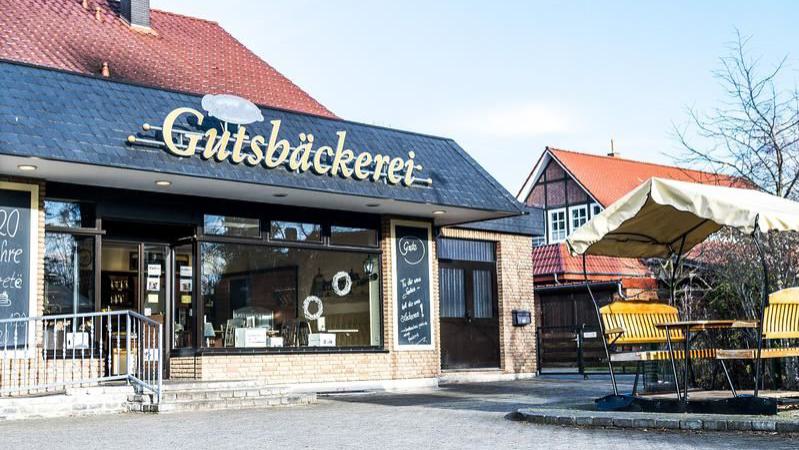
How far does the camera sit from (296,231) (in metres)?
16.7

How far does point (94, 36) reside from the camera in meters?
21.5

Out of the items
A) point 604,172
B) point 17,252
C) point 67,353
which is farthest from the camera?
point 604,172

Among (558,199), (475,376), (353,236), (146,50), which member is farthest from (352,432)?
(558,199)

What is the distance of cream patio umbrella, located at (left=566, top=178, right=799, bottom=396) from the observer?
10172 mm

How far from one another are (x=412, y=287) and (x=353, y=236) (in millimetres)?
1533

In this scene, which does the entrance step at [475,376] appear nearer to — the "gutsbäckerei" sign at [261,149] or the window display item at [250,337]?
the window display item at [250,337]

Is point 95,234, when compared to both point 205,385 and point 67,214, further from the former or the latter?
point 205,385

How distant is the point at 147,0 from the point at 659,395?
16344 mm

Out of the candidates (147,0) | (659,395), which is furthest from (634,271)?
(659,395)

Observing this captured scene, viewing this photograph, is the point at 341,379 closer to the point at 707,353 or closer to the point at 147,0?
the point at 707,353

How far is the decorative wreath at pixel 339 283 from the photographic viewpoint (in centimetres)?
1733

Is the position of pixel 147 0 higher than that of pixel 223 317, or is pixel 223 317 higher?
pixel 147 0

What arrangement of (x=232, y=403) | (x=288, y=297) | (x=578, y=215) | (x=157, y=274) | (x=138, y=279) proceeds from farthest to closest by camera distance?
1. (x=578, y=215)
2. (x=288, y=297)
3. (x=157, y=274)
4. (x=138, y=279)
5. (x=232, y=403)

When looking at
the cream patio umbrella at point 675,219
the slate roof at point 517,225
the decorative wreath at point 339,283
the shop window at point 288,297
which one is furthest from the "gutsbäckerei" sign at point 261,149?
the cream patio umbrella at point 675,219
